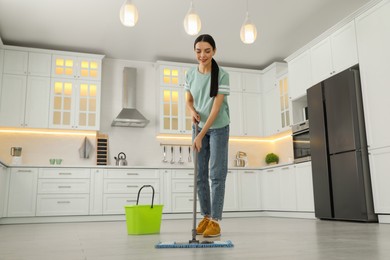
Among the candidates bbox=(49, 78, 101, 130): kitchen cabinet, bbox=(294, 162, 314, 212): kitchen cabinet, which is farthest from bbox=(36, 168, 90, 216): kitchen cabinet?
bbox=(294, 162, 314, 212): kitchen cabinet

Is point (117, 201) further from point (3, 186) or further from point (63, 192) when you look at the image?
point (3, 186)

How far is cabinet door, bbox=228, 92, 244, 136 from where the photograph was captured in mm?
6848

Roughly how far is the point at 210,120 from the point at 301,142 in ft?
11.0

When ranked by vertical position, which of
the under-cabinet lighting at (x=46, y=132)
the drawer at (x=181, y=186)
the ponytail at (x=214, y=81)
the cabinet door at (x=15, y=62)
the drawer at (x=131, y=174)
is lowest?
the drawer at (x=181, y=186)

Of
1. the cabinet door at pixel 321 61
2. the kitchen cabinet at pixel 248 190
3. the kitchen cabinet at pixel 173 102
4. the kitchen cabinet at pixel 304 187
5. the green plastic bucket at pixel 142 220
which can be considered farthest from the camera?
the kitchen cabinet at pixel 173 102

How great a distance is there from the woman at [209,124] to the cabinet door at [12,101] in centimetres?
401

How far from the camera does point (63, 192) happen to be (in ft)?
18.3

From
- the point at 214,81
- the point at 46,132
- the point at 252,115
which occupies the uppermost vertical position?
the point at 252,115

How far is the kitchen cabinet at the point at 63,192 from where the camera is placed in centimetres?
548

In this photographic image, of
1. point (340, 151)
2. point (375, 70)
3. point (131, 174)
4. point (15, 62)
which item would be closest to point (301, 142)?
point (340, 151)

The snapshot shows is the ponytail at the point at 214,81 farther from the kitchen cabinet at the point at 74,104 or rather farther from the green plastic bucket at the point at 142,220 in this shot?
the kitchen cabinet at the point at 74,104

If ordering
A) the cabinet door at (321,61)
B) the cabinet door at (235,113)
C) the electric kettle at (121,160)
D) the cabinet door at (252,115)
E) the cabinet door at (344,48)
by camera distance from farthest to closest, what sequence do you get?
the cabinet door at (252,115) < the cabinet door at (235,113) < the electric kettle at (121,160) < the cabinet door at (321,61) < the cabinet door at (344,48)

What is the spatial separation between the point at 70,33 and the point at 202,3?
2084 mm

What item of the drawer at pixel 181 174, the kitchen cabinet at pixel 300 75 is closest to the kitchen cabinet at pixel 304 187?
the kitchen cabinet at pixel 300 75
